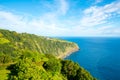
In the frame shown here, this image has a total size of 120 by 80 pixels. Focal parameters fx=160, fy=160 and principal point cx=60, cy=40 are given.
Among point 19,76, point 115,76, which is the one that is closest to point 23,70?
point 19,76

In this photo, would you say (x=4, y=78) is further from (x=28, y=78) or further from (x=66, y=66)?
(x=66, y=66)

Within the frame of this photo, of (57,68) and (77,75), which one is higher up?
(57,68)

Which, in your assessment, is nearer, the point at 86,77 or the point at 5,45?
the point at 86,77

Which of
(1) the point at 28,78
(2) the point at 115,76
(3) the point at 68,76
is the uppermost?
(1) the point at 28,78

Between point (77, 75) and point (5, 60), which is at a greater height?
point (5, 60)

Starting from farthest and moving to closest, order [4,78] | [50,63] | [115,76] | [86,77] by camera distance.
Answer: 1. [115,76]
2. [86,77]
3. [50,63]
4. [4,78]

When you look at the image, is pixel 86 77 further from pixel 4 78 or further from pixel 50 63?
pixel 4 78

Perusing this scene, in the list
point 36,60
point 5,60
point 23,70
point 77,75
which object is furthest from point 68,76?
point 23,70

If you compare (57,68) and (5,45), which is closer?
(57,68)

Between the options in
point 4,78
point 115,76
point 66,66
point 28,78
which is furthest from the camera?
point 115,76
